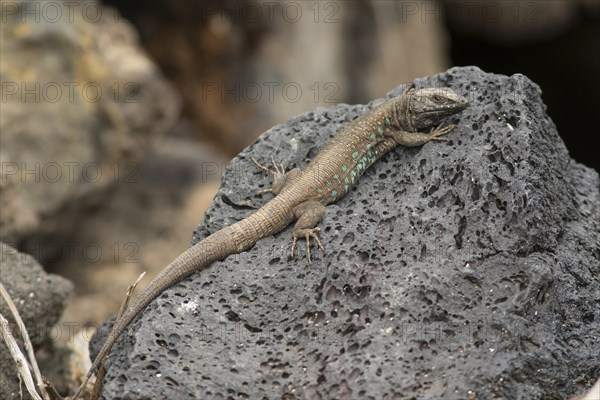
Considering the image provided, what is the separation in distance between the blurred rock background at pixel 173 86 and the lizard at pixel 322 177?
3216 millimetres

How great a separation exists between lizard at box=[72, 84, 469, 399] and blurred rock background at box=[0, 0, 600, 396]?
10.5 feet

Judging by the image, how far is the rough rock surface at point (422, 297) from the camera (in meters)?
4.36

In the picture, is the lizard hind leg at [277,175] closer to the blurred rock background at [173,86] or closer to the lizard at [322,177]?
the lizard at [322,177]

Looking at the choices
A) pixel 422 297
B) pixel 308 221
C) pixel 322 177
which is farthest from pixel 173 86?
pixel 422 297

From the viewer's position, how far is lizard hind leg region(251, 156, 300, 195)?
565cm

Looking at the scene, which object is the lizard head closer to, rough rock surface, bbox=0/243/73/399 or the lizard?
the lizard

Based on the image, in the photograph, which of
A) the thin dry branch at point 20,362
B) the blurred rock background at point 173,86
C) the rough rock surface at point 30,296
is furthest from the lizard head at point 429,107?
the blurred rock background at point 173,86

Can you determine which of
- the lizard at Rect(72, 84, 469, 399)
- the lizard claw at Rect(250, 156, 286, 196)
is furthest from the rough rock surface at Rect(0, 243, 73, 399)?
the lizard claw at Rect(250, 156, 286, 196)

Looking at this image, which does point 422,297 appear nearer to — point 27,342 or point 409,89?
point 409,89

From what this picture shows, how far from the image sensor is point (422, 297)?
4.62 m

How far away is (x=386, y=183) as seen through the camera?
5484 mm

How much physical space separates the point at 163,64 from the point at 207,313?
7716mm

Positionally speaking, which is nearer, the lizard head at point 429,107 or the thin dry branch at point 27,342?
the thin dry branch at point 27,342

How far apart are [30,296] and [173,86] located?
6.48 m
